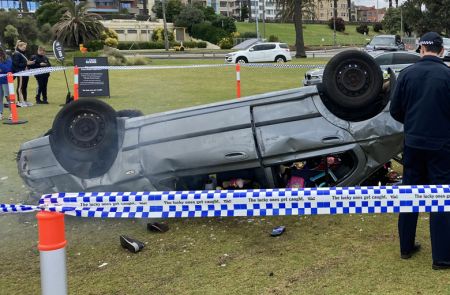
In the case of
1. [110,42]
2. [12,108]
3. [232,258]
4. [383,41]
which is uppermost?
[110,42]

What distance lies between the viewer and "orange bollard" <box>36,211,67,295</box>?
2.55 m

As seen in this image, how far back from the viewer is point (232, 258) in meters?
4.25

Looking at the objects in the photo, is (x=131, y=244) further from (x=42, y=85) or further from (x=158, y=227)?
(x=42, y=85)

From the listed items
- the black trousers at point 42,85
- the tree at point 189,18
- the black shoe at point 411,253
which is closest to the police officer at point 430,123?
the black shoe at point 411,253

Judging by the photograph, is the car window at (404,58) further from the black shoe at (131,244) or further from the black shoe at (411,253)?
the black shoe at (131,244)

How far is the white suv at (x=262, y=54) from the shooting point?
32969 millimetres

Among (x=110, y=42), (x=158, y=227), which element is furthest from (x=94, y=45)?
(x=158, y=227)

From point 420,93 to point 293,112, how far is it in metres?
1.46

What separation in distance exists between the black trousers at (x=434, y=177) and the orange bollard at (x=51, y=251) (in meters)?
2.63

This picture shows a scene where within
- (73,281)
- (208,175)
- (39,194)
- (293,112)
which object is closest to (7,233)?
(39,194)

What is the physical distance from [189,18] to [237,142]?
8836cm

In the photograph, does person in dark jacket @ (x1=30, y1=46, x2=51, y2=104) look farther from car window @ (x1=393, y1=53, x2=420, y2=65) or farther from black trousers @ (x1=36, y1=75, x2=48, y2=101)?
car window @ (x1=393, y1=53, x2=420, y2=65)

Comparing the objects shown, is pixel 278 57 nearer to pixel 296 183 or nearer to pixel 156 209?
pixel 296 183

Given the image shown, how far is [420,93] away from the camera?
12.4 ft
